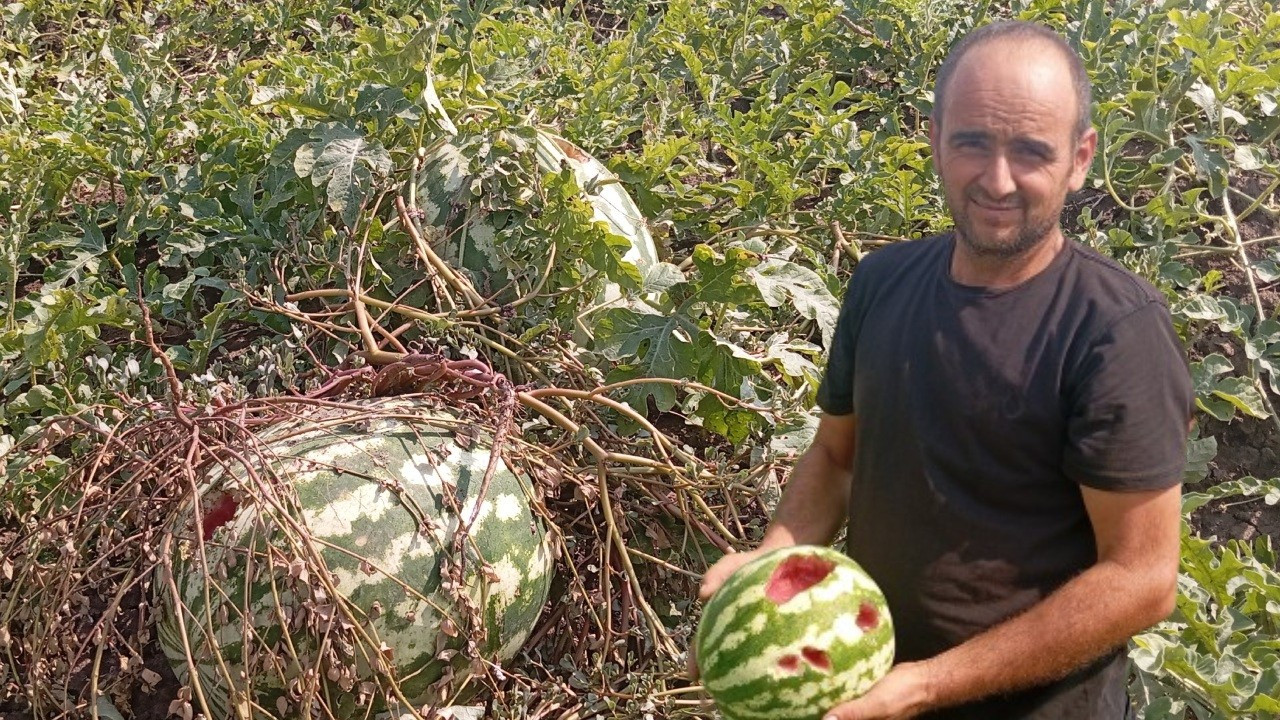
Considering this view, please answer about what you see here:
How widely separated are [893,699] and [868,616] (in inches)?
5.7

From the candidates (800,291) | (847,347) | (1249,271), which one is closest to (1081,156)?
(847,347)

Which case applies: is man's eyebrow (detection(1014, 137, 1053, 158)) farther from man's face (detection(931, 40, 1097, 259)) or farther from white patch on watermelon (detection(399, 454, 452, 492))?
white patch on watermelon (detection(399, 454, 452, 492))

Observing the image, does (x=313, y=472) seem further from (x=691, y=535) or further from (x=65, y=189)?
(x=65, y=189)

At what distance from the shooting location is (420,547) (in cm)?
281

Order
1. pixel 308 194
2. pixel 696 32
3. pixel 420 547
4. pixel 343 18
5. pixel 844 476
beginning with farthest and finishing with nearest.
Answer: pixel 343 18, pixel 696 32, pixel 308 194, pixel 420 547, pixel 844 476

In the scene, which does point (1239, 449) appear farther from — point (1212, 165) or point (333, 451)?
point (333, 451)

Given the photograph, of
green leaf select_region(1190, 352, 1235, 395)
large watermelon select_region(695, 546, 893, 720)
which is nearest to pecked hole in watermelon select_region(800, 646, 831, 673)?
large watermelon select_region(695, 546, 893, 720)

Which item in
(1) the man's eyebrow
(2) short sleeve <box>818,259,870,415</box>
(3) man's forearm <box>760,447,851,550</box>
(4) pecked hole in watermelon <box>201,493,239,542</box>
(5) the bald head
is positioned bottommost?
(4) pecked hole in watermelon <box>201,493,239,542</box>

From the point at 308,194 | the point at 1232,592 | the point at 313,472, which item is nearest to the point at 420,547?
the point at 313,472

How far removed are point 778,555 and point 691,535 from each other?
113 cm

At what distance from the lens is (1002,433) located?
6.72 feet

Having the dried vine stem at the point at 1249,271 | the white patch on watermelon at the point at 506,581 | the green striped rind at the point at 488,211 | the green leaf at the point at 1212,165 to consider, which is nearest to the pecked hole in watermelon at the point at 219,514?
the white patch on watermelon at the point at 506,581

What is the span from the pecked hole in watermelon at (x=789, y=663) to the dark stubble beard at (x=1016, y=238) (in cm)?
73

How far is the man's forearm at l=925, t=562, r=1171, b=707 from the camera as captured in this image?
1.96m
